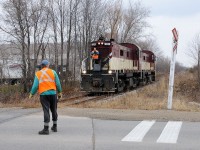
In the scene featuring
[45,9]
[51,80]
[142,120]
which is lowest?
[142,120]

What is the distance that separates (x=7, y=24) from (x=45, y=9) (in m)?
4.51

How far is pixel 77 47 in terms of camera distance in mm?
42188

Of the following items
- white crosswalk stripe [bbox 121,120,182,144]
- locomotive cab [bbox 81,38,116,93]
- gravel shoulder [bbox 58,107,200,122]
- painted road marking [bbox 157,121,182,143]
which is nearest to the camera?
painted road marking [bbox 157,121,182,143]

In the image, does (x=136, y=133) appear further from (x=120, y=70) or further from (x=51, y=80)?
(x=120, y=70)

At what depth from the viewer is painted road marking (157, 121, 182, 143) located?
8586 mm

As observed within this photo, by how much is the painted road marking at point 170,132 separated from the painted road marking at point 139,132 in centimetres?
47

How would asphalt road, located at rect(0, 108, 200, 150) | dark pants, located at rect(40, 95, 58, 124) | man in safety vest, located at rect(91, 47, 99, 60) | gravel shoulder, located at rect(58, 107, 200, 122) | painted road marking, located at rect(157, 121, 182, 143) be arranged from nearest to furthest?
1. asphalt road, located at rect(0, 108, 200, 150)
2. painted road marking, located at rect(157, 121, 182, 143)
3. dark pants, located at rect(40, 95, 58, 124)
4. gravel shoulder, located at rect(58, 107, 200, 122)
5. man in safety vest, located at rect(91, 47, 99, 60)

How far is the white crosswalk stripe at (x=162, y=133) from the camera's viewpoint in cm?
870

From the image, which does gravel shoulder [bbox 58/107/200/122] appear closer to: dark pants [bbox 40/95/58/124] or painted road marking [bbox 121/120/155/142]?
painted road marking [bbox 121/120/155/142]

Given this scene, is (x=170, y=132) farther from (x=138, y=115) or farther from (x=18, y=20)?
(x=18, y=20)

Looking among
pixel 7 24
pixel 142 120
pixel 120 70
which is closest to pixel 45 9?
pixel 7 24

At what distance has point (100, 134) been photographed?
9352 millimetres

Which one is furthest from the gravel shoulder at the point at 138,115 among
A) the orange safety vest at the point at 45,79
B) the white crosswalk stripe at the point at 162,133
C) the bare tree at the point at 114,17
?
the bare tree at the point at 114,17

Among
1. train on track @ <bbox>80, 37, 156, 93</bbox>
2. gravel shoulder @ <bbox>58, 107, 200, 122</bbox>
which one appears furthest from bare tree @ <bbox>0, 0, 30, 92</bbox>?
gravel shoulder @ <bbox>58, 107, 200, 122</bbox>
